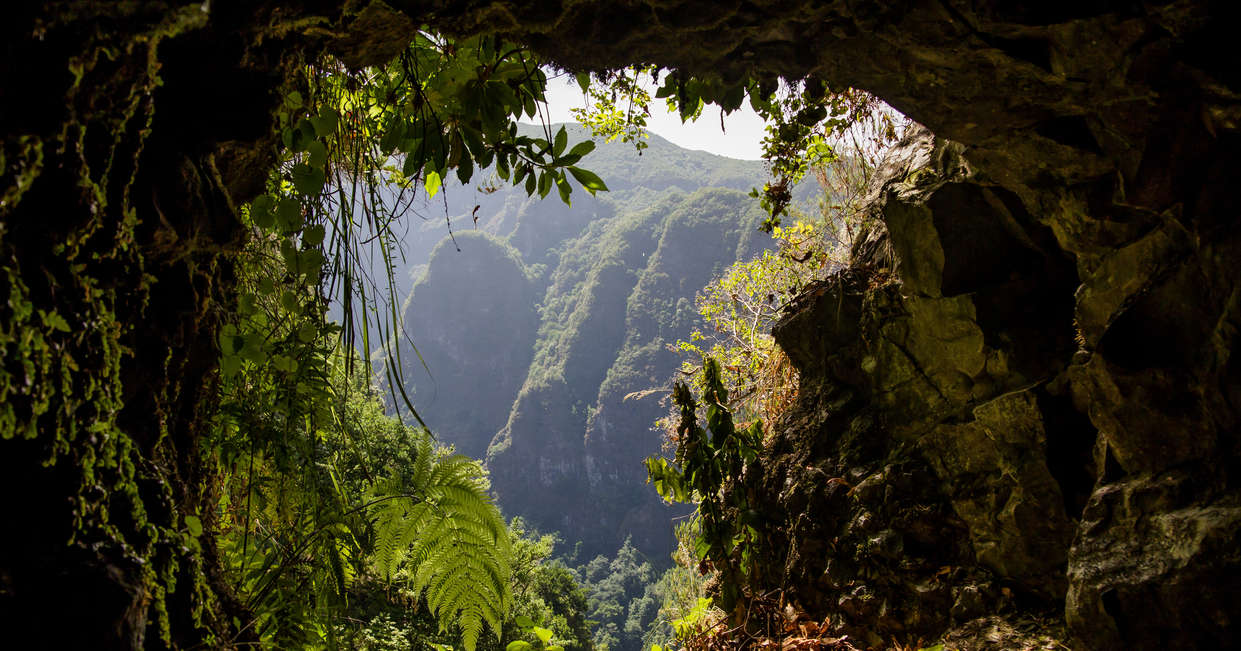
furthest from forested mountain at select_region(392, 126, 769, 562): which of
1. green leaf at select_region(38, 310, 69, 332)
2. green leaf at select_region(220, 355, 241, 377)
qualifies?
green leaf at select_region(38, 310, 69, 332)

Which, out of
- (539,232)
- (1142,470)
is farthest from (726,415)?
(539,232)

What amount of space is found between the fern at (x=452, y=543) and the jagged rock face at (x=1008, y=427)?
1985mm

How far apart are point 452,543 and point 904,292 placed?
9.11 feet

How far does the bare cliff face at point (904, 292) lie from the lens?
742 mm

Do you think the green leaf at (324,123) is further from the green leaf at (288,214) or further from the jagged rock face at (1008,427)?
the jagged rock face at (1008,427)

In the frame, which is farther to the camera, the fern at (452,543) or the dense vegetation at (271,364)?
the fern at (452,543)

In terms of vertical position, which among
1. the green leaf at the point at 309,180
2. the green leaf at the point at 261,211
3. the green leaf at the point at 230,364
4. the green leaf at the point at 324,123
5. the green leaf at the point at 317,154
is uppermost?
the green leaf at the point at 324,123

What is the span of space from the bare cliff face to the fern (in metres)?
0.63

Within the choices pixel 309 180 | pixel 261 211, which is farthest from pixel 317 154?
pixel 261 211

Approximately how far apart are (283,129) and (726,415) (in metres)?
2.32

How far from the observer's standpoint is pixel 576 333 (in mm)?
99688

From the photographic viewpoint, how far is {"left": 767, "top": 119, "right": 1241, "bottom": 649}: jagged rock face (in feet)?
5.83

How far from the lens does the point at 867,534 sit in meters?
3.04

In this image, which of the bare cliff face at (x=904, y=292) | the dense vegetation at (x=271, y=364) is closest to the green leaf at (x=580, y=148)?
the dense vegetation at (x=271, y=364)
